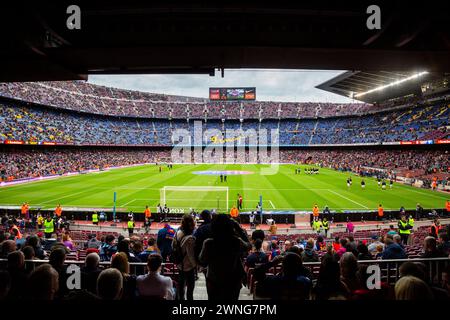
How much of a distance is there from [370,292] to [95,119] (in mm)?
88119

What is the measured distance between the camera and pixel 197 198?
2902cm

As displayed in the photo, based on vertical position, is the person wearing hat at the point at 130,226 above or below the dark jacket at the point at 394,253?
below

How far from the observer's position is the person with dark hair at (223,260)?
153 inches

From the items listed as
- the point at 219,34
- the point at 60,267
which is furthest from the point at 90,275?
the point at 219,34

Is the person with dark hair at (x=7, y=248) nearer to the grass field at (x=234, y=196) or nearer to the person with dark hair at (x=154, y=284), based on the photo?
the person with dark hair at (x=154, y=284)

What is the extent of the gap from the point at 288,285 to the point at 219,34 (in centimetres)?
488

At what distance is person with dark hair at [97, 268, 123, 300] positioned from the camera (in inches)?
132

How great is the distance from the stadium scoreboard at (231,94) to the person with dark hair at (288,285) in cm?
8980

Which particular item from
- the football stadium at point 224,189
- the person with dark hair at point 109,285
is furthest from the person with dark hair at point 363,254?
the person with dark hair at point 109,285

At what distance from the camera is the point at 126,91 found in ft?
328

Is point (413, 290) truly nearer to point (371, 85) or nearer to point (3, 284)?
point (3, 284)

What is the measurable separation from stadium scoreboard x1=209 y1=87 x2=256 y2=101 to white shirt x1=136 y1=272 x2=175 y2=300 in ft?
293
